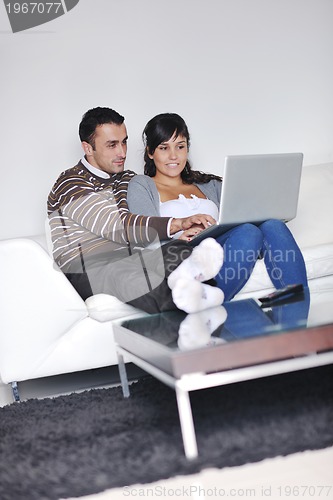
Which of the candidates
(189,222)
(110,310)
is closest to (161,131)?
(189,222)

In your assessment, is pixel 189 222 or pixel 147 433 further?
pixel 189 222

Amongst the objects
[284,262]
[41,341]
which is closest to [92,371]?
[41,341]

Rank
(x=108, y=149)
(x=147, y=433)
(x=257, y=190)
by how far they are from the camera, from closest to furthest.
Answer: (x=147, y=433)
(x=257, y=190)
(x=108, y=149)

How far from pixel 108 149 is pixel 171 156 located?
0.29m

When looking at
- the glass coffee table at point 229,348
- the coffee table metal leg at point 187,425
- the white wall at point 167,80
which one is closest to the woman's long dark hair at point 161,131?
the white wall at point 167,80

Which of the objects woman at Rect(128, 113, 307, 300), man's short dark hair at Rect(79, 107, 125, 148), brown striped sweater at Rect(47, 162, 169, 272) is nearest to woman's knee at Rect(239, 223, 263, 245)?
woman at Rect(128, 113, 307, 300)

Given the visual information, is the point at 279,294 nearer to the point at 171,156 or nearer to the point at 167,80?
the point at 171,156

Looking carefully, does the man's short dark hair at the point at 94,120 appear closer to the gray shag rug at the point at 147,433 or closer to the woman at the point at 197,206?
the woman at the point at 197,206

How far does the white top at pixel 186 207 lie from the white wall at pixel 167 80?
64cm

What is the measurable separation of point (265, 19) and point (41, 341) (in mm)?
2345

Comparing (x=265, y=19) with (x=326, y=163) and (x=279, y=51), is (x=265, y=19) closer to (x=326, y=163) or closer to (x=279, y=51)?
(x=279, y=51)

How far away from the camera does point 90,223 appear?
3021mm

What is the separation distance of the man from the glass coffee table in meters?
0.45

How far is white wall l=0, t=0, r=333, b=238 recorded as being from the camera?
3.64 m
